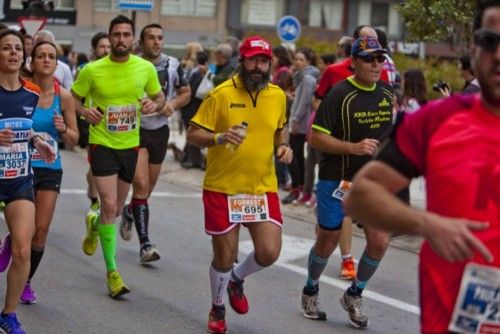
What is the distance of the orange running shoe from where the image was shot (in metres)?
9.30

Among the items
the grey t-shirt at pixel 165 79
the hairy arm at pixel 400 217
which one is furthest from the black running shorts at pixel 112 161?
the hairy arm at pixel 400 217

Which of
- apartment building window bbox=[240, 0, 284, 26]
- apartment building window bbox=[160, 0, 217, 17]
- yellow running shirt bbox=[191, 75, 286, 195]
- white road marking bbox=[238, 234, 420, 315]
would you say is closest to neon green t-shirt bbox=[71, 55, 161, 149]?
Result: yellow running shirt bbox=[191, 75, 286, 195]

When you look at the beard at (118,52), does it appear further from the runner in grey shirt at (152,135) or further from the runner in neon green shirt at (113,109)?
the runner in grey shirt at (152,135)

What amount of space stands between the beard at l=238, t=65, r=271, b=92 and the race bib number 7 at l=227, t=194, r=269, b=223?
68 cm

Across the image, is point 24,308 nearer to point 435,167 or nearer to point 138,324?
point 138,324

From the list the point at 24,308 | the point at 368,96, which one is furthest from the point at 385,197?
the point at 24,308

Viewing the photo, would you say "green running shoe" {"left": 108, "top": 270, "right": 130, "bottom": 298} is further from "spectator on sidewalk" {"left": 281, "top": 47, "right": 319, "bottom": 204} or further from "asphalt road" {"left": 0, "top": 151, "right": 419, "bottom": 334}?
"spectator on sidewalk" {"left": 281, "top": 47, "right": 319, "bottom": 204}

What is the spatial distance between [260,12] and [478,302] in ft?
166

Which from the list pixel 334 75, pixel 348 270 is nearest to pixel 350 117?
pixel 334 75

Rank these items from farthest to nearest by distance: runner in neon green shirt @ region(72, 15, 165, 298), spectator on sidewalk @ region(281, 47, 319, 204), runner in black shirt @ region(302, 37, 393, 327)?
spectator on sidewalk @ region(281, 47, 319, 204)
runner in neon green shirt @ region(72, 15, 165, 298)
runner in black shirt @ region(302, 37, 393, 327)

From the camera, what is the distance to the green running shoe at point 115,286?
8.08 metres

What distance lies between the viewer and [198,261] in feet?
32.3

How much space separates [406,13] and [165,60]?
501cm

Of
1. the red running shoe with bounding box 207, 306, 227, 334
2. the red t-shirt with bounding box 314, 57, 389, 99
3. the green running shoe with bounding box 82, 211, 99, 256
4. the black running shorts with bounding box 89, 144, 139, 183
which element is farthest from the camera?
the green running shoe with bounding box 82, 211, 99, 256
